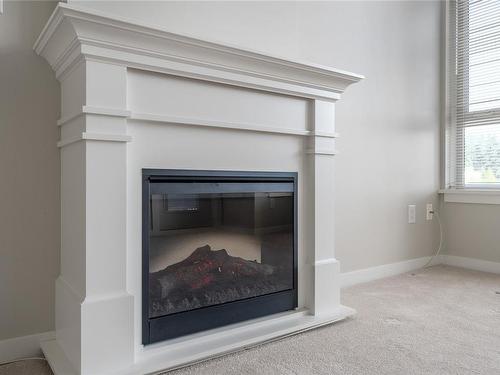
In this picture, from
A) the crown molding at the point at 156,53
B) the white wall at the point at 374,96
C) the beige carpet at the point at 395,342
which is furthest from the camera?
the white wall at the point at 374,96

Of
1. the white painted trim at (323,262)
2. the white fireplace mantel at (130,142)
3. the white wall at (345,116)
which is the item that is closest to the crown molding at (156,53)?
the white fireplace mantel at (130,142)

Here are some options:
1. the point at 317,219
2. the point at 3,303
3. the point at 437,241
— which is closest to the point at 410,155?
the point at 437,241

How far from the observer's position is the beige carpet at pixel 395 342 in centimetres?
140

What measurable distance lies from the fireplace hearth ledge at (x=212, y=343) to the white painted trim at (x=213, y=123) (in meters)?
0.85

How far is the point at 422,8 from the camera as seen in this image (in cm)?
300

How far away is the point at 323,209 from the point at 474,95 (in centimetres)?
192

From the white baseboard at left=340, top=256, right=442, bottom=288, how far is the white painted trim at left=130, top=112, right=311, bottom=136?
111 cm

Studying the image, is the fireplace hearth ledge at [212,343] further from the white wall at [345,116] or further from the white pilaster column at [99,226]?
the white wall at [345,116]

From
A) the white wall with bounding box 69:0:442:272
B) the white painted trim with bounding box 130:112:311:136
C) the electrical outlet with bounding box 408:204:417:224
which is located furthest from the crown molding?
the electrical outlet with bounding box 408:204:417:224

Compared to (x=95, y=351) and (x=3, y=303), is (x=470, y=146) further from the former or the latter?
(x=3, y=303)

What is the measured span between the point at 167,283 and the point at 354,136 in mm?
1600

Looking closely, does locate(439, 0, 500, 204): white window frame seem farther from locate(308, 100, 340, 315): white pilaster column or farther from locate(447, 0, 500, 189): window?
locate(308, 100, 340, 315): white pilaster column

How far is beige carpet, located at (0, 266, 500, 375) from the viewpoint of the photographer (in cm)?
140

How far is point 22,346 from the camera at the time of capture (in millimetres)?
1511
